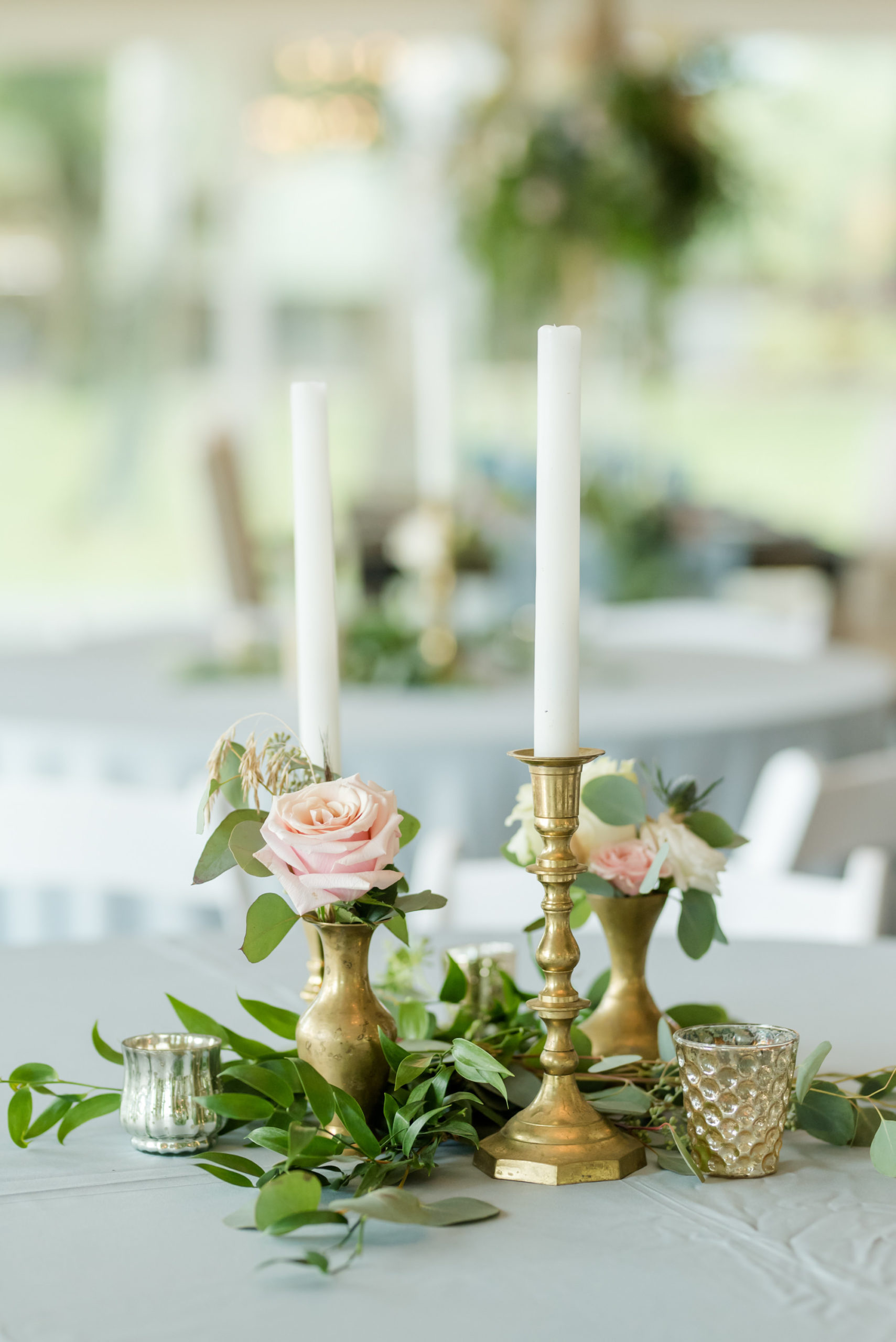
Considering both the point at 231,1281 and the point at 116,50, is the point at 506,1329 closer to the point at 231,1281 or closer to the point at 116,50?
the point at 231,1281

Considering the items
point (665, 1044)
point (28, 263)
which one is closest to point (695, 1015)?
point (665, 1044)

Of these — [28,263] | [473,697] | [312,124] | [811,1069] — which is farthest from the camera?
[28,263]

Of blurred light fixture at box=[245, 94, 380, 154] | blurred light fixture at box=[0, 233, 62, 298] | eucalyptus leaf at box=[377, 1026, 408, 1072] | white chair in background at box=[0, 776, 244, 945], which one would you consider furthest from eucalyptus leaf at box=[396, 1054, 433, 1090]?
blurred light fixture at box=[0, 233, 62, 298]

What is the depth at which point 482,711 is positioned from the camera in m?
2.26

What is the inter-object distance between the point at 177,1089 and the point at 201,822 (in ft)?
0.44

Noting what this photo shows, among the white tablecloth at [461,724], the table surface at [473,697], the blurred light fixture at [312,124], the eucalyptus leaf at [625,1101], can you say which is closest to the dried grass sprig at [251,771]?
the eucalyptus leaf at [625,1101]

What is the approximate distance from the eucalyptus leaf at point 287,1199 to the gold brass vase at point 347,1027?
3.1 inches

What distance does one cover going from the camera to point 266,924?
71cm

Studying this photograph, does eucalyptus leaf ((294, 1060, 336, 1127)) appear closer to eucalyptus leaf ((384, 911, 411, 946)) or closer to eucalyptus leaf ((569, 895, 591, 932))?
eucalyptus leaf ((384, 911, 411, 946))

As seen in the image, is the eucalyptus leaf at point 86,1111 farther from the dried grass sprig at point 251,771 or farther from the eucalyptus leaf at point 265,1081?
the dried grass sprig at point 251,771

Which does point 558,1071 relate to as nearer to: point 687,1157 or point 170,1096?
point 687,1157

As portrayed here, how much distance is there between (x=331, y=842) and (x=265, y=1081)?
0.14 m

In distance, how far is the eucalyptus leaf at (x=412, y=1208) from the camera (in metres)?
0.64

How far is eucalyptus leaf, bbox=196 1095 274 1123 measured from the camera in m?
0.72
